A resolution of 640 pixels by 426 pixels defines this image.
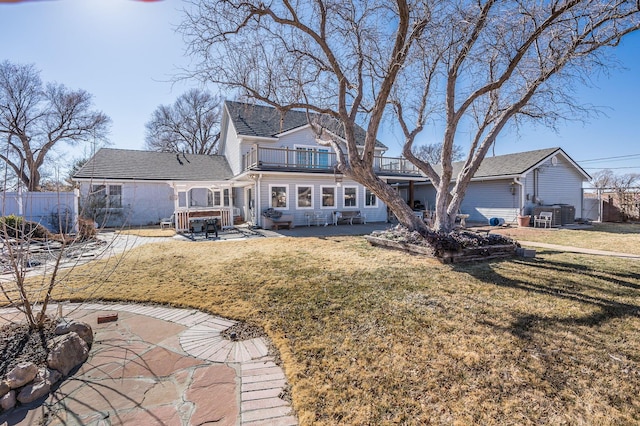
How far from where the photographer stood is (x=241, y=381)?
2.36 meters

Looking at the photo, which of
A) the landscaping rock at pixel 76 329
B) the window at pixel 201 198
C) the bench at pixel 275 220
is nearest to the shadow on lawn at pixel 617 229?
the bench at pixel 275 220

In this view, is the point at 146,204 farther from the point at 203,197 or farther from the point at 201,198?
the point at 203,197

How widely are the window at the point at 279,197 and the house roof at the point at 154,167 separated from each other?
5.17 m

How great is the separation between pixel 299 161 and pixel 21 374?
1464cm

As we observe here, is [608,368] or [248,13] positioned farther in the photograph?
[248,13]

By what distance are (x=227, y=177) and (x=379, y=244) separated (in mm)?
12877

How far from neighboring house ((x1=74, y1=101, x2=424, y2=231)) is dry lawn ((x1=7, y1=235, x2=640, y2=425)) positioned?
26.8 ft

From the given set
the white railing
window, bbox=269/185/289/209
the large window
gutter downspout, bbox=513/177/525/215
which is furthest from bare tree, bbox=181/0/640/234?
the large window

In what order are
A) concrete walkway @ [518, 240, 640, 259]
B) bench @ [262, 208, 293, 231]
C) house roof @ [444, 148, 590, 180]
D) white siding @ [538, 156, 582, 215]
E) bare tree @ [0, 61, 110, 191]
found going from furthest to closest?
bare tree @ [0, 61, 110, 191] < white siding @ [538, 156, 582, 215] < house roof @ [444, 148, 590, 180] < bench @ [262, 208, 293, 231] < concrete walkway @ [518, 240, 640, 259]

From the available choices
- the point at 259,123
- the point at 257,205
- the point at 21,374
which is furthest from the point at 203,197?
the point at 21,374

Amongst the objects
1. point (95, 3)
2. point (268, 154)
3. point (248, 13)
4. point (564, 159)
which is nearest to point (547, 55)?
point (248, 13)

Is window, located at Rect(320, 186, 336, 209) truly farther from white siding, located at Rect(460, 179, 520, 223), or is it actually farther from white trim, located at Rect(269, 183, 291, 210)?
white siding, located at Rect(460, 179, 520, 223)

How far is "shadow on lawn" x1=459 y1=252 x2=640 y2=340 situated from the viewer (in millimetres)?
3385

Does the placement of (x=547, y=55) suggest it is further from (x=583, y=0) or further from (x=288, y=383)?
(x=288, y=383)
